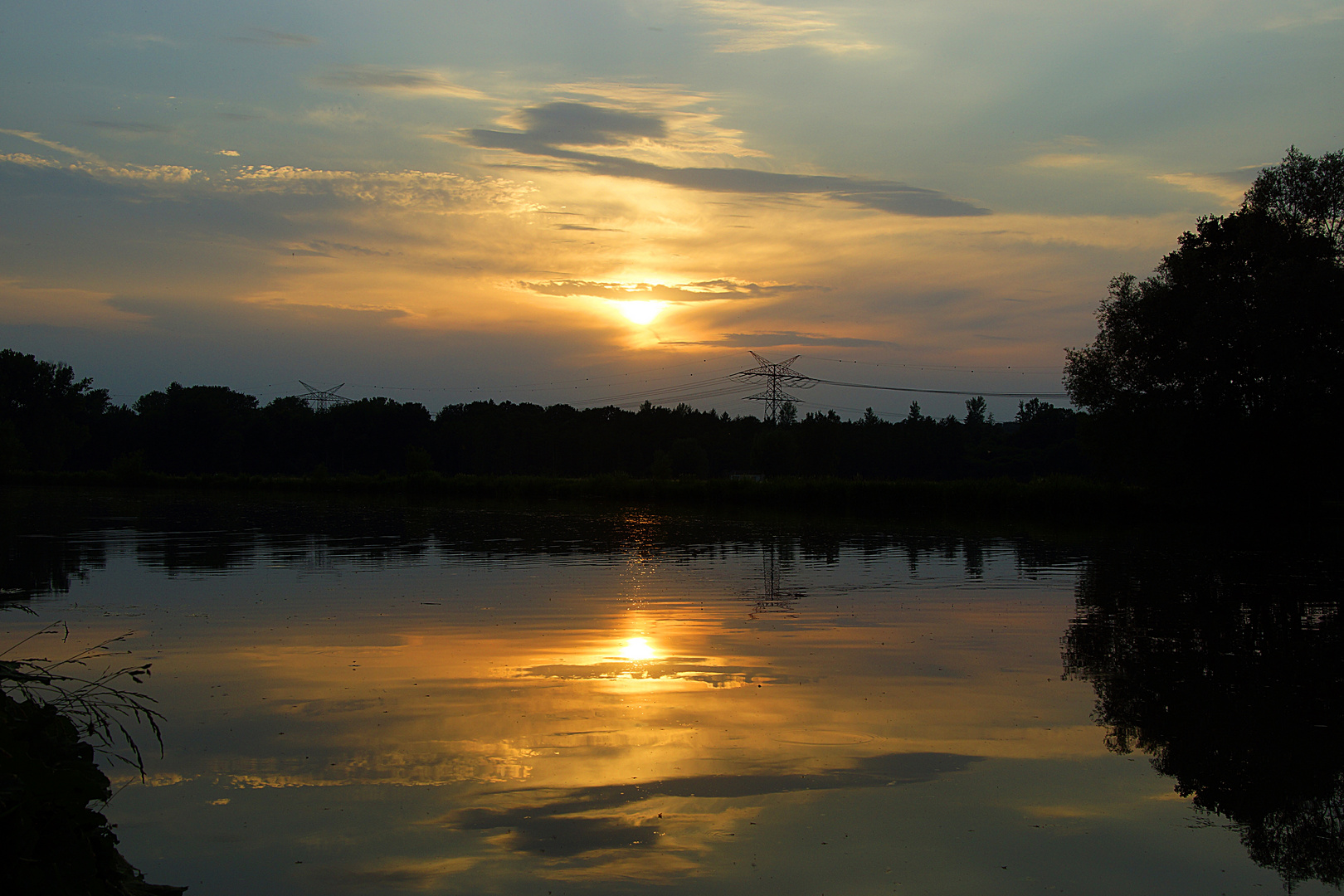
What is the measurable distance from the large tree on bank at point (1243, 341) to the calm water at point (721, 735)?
2665 cm

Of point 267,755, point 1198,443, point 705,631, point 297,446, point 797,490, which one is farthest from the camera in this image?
point 297,446

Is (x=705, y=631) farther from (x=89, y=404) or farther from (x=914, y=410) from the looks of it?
(x=914, y=410)

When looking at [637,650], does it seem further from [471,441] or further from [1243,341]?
[471,441]

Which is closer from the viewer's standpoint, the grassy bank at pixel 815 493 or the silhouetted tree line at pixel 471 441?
the grassy bank at pixel 815 493

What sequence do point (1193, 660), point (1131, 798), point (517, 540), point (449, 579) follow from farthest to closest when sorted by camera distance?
point (517, 540) → point (449, 579) → point (1193, 660) → point (1131, 798)

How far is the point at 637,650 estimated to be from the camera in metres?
11.7

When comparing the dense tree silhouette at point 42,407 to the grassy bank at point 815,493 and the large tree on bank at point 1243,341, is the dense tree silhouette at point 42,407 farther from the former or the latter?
the large tree on bank at point 1243,341

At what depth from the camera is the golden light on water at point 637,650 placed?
36.7 ft

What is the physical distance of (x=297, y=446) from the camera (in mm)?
134000

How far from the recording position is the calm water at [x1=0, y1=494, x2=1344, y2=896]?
18.4 ft

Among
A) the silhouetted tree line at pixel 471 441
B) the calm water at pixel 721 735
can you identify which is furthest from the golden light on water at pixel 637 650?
the silhouetted tree line at pixel 471 441

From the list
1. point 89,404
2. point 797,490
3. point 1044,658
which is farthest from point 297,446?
point 1044,658

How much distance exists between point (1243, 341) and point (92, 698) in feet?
146

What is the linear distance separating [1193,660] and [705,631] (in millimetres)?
5977
